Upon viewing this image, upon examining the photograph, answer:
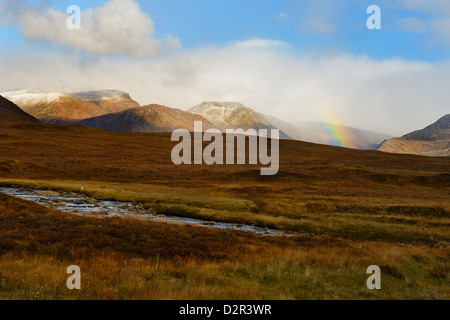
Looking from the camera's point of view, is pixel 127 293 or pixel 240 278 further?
pixel 240 278

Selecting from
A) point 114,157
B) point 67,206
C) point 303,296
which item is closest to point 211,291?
point 303,296

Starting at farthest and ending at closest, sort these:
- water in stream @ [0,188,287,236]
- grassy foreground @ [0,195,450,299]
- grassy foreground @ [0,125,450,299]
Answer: water in stream @ [0,188,287,236] < grassy foreground @ [0,125,450,299] < grassy foreground @ [0,195,450,299]

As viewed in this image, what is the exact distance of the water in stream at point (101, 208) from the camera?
35741mm

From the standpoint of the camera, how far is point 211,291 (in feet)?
39.2

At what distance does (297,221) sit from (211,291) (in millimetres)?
26797

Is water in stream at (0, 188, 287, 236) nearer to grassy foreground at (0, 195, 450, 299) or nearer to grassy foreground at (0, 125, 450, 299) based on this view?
grassy foreground at (0, 125, 450, 299)

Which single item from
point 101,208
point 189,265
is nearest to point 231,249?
point 189,265

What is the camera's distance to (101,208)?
41250 millimetres

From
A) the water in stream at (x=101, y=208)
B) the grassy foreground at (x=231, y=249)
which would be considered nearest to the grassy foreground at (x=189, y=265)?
the grassy foreground at (x=231, y=249)

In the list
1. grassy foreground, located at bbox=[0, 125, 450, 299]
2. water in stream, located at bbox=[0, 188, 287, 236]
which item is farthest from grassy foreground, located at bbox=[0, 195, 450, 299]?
water in stream, located at bbox=[0, 188, 287, 236]

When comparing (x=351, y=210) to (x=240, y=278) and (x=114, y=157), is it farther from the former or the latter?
(x=114, y=157)

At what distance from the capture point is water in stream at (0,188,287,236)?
35.7 meters

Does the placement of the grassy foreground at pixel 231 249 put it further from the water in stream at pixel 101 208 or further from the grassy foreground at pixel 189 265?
the water in stream at pixel 101 208

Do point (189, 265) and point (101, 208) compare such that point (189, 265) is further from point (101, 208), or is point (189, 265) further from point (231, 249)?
point (101, 208)
